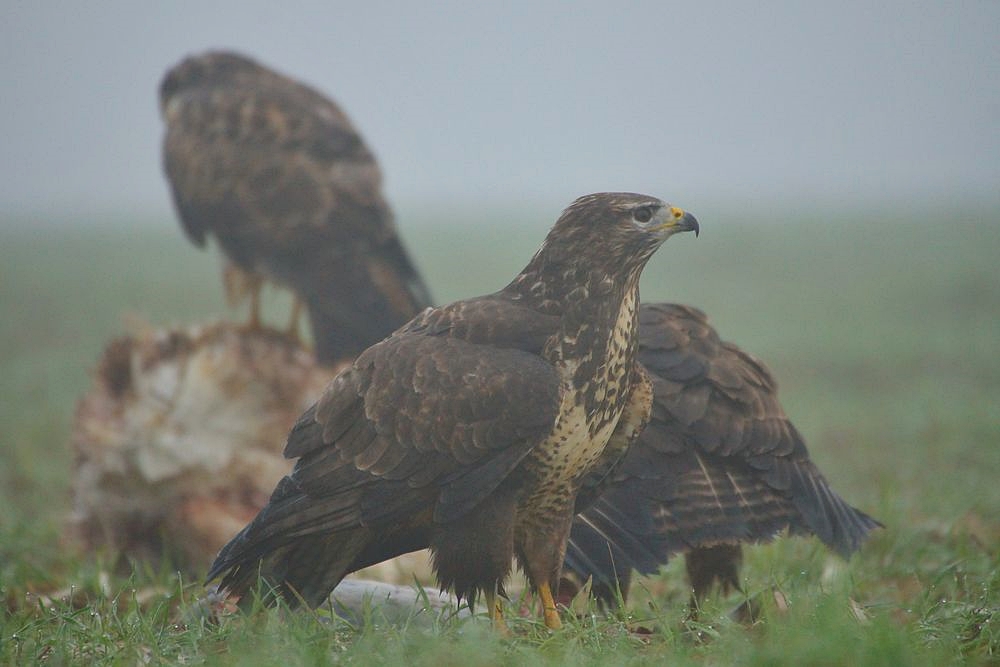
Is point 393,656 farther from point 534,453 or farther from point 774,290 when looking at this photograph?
point 774,290

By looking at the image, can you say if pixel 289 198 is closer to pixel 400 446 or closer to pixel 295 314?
pixel 295 314

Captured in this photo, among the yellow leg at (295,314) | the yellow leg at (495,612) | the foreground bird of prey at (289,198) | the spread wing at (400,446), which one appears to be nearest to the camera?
the spread wing at (400,446)

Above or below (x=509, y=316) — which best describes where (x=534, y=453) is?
below

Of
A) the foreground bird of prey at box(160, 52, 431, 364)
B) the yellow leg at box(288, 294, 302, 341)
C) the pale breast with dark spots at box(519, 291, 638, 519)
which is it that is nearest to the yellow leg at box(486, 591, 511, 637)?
the pale breast with dark spots at box(519, 291, 638, 519)

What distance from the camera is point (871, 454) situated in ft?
28.6

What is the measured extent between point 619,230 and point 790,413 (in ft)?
22.1

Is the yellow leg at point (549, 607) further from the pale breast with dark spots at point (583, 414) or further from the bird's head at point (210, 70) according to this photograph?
the bird's head at point (210, 70)

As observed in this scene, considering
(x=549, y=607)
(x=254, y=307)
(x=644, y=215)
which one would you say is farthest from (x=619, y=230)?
(x=254, y=307)

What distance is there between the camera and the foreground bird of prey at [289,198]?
7.63 meters

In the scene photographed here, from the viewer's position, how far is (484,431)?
365cm

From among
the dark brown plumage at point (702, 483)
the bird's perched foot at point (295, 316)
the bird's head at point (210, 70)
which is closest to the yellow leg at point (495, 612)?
the dark brown plumage at point (702, 483)

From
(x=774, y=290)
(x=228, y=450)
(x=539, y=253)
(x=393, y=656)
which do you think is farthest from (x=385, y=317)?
(x=774, y=290)

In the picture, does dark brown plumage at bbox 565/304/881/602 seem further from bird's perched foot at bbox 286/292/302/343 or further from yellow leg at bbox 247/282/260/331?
bird's perched foot at bbox 286/292/302/343

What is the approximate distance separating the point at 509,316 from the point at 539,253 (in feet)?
0.89
